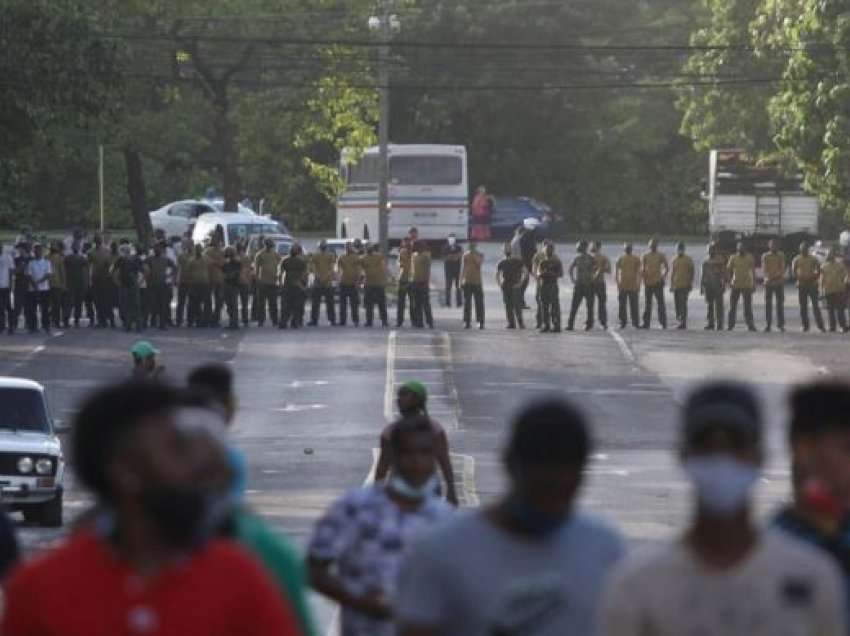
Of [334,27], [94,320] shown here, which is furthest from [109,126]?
[334,27]

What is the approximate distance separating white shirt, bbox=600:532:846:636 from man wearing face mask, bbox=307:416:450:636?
286 cm

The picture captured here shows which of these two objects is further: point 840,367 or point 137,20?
point 137,20

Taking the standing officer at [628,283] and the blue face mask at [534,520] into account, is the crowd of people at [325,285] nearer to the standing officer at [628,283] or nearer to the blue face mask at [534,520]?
the standing officer at [628,283]

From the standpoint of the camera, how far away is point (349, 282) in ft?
170

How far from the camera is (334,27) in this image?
74.3 meters

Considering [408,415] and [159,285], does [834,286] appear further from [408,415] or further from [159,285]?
[408,415]

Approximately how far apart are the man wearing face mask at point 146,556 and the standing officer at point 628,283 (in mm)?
45924

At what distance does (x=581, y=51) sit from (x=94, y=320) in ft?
129

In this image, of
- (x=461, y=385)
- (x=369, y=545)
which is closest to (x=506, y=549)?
(x=369, y=545)

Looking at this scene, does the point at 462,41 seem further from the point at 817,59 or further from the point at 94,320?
the point at 94,320

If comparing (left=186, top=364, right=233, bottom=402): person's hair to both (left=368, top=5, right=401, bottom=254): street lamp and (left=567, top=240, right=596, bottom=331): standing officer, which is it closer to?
(left=567, top=240, right=596, bottom=331): standing officer

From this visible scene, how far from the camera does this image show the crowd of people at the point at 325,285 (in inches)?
1987

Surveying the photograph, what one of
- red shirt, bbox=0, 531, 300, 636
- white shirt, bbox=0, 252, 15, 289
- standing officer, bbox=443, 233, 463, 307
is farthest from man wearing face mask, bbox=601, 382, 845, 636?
standing officer, bbox=443, 233, 463, 307

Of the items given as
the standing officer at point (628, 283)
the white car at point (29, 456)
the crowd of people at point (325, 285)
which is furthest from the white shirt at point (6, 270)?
the white car at point (29, 456)
